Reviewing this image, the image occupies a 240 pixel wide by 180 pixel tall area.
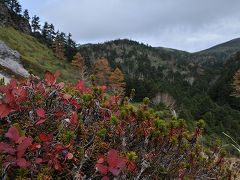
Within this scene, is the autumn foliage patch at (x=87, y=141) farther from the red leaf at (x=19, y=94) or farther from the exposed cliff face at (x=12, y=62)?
the exposed cliff face at (x=12, y=62)

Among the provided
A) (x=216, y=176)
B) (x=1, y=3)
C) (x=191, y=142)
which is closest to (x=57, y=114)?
(x=191, y=142)

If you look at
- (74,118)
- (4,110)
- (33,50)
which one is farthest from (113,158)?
(33,50)

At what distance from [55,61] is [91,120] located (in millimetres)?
85575

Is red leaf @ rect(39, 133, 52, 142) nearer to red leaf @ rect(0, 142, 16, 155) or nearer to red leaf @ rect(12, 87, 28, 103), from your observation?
red leaf @ rect(0, 142, 16, 155)

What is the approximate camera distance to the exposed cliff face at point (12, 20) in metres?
92.8

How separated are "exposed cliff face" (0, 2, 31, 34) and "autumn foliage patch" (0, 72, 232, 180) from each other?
90.0m

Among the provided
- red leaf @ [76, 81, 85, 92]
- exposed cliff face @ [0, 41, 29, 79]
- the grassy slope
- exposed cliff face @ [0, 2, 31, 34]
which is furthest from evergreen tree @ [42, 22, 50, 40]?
red leaf @ [76, 81, 85, 92]

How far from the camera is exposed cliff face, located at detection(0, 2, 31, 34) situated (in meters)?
92.8

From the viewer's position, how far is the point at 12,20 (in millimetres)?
102062

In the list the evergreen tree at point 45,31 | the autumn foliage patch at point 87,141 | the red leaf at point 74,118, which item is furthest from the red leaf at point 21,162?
the evergreen tree at point 45,31

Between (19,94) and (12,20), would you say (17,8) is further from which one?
(19,94)

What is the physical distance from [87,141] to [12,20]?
342 feet

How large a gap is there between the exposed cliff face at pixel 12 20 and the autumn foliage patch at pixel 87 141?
9003 centimetres

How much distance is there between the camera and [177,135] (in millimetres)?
3414
